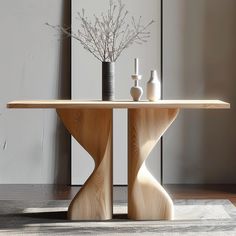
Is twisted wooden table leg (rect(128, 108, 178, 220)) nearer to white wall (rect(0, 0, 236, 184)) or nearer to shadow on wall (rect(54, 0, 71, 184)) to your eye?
white wall (rect(0, 0, 236, 184))

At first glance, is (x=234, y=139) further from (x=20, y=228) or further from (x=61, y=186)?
(x=20, y=228)

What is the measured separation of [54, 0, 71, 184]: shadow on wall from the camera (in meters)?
5.11

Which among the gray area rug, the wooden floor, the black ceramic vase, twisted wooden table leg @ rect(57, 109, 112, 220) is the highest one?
the black ceramic vase

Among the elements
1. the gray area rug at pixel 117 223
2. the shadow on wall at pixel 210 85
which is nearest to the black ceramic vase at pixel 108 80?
the gray area rug at pixel 117 223

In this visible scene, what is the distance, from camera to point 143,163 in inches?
145

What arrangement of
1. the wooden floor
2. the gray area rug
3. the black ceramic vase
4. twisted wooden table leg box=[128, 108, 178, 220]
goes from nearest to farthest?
the gray area rug
twisted wooden table leg box=[128, 108, 178, 220]
the black ceramic vase
the wooden floor

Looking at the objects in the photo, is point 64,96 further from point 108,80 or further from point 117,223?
point 117,223

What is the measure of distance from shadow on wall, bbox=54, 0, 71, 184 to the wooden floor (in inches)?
6.3

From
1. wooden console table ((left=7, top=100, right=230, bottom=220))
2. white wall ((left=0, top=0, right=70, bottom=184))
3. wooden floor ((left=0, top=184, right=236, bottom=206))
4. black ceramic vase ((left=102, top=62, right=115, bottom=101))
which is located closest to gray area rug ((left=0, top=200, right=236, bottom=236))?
wooden console table ((left=7, top=100, right=230, bottom=220))

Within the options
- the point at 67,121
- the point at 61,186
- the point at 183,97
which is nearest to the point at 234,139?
the point at 183,97

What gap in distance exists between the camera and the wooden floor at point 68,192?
179 inches

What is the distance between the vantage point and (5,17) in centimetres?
507

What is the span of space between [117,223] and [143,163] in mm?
393

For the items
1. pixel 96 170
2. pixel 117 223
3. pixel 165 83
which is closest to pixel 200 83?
pixel 165 83
